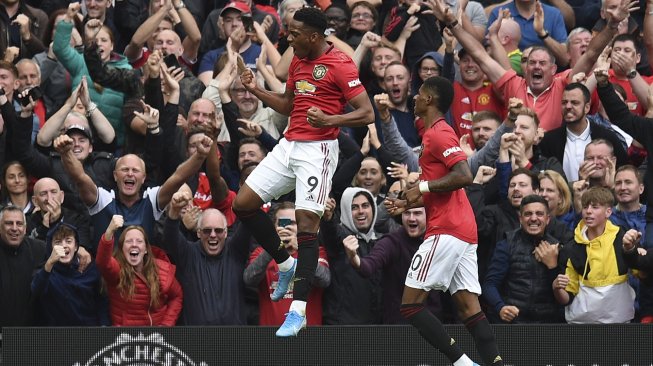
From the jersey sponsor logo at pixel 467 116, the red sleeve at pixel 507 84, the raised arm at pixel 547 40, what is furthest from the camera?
the raised arm at pixel 547 40

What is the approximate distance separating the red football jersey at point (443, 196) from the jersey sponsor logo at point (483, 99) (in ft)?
16.0

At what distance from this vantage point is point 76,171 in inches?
592

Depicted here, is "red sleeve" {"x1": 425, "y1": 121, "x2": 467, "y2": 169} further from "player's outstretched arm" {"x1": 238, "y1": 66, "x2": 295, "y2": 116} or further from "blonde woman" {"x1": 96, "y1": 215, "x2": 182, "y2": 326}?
"blonde woman" {"x1": 96, "y1": 215, "x2": 182, "y2": 326}

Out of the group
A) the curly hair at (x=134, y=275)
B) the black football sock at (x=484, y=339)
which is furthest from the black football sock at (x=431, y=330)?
the curly hair at (x=134, y=275)

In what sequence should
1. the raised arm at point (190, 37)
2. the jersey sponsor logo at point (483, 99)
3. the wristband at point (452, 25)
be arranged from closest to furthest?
1. the wristband at point (452, 25)
2. the jersey sponsor logo at point (483, 99)
3. the raised arm at point (190, 37)

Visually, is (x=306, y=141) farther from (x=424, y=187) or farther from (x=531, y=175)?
(x=531, y=175)

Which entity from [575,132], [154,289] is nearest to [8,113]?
[154,289]

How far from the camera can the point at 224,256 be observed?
49.3 feet

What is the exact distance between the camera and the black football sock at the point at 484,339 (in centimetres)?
1262

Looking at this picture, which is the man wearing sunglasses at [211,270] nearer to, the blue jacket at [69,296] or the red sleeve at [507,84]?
the blue jacket at [69,296]

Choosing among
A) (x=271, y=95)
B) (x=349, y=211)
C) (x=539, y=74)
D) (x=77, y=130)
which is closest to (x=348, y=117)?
(x=271, y=95)

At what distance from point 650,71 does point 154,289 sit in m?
7.42

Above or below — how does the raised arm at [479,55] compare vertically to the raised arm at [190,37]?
above

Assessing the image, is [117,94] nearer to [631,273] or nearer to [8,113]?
[8,113]
